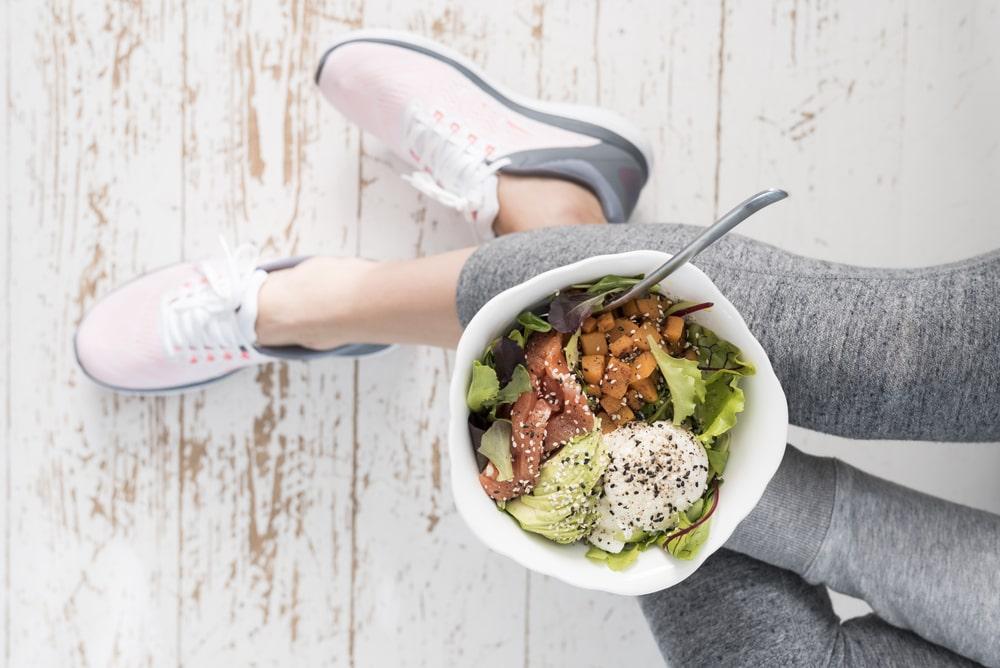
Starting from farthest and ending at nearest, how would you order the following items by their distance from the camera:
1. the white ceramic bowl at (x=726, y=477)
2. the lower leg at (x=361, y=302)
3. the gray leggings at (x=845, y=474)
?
1. the lower leg at (x=361, y=302)
2. the gray leggings at (x=845, y=474)
3. the white ceramic bowl at (x=726, y=477)

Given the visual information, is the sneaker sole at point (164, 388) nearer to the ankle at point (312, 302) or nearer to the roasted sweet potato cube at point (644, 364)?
the ankle at point (312, 302)

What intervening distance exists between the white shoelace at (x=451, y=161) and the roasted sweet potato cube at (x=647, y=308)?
379 millimetres

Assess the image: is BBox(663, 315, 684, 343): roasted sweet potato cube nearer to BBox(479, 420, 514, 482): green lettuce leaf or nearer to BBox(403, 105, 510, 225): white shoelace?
BBox(479, 420, 514, 482): green lettuce leaf

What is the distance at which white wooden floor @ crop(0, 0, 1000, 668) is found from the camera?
876 mm

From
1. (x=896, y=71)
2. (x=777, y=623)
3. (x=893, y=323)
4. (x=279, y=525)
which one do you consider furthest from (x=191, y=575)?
(x=896, y=71)

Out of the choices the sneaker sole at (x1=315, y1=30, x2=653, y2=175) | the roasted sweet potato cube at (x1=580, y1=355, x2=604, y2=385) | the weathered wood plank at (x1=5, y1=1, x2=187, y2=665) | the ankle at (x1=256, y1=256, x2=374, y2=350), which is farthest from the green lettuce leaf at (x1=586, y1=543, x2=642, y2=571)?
the weathered wood plank at (x1=5, y1=1, x2=187, y2=665)

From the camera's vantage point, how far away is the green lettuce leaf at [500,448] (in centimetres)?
44

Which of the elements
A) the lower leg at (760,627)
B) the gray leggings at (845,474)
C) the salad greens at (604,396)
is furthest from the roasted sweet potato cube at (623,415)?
the lower leg at (760,627)

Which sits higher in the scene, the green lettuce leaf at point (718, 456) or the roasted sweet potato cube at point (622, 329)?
the roasted sweet potato cube at point (622, 329)

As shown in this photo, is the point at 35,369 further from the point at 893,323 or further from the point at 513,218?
the point at 893,323

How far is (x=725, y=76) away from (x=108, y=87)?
0.71 meters

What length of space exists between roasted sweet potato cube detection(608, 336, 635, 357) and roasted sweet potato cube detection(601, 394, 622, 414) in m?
0.03

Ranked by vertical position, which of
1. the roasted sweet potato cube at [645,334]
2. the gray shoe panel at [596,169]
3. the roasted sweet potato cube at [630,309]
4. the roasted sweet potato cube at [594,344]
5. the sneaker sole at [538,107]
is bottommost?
the roasted sweet potato cube at [594,344]

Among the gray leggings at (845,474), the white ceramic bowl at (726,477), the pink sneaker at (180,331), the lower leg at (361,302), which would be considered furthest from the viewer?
the pink sneaker at (180,331)
